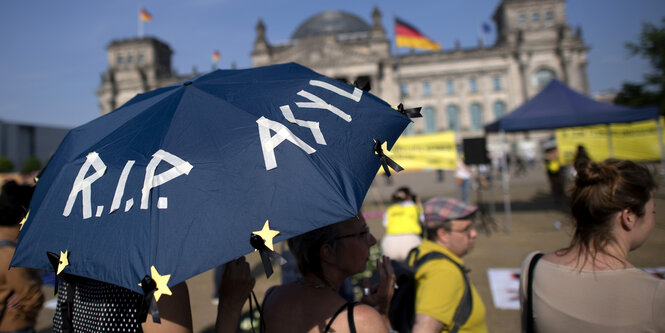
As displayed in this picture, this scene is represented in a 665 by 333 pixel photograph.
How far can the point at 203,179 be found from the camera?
137cm

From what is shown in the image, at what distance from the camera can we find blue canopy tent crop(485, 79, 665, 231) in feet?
30.1

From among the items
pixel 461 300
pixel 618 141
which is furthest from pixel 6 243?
pixel 618 141

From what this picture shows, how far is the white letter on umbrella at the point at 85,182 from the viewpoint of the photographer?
4.96ft

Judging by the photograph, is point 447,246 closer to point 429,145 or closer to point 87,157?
point 87,157

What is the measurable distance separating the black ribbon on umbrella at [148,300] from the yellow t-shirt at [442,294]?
147 cm

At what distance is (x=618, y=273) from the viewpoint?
1.64 metres

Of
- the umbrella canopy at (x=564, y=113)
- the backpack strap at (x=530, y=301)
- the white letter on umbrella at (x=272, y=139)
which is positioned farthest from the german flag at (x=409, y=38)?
the white letter on umbrella at (x=272, y=139)

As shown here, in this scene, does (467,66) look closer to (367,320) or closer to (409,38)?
(409,38)

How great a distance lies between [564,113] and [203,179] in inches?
411

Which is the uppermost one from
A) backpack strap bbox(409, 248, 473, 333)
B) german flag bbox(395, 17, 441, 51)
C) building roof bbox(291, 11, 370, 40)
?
building roof bbox(291, 11, 370, 40)

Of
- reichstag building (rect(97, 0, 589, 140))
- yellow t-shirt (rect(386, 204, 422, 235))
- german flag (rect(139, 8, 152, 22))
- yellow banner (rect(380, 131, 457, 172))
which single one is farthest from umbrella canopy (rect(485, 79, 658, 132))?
german flag (rect(139, 8, 152, 22))

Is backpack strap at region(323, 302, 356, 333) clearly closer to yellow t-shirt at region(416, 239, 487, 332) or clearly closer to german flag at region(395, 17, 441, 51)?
yellow t-shirt at region(416, 239, 487, 332)

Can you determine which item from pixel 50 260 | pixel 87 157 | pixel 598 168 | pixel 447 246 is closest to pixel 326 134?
pixel 87 157

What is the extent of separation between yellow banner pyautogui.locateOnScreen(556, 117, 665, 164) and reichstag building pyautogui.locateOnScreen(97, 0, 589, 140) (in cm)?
3977
